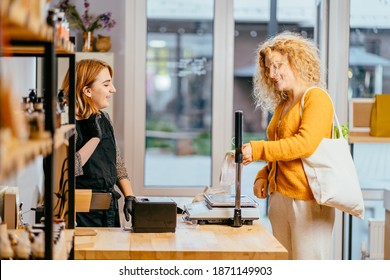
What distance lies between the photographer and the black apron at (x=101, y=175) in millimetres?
3078

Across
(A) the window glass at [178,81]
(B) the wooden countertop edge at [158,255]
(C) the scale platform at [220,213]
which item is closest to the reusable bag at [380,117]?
(A) the window glass at [178,81]

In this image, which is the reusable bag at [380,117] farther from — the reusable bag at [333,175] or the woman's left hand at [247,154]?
the woman's left hand at [247,154]

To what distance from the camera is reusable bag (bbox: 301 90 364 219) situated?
294 cm

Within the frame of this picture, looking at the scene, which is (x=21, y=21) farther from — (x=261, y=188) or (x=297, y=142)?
(x=261, y=188)

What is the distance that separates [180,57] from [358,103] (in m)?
1.20

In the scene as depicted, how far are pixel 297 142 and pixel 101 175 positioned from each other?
821 millimetres

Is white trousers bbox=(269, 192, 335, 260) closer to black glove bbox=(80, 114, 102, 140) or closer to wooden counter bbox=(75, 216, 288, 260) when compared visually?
wooden counter bbox=(75, 216, 288, 260)

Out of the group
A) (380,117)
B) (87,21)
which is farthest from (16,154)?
(380,117)

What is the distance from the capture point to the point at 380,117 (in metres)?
4.69

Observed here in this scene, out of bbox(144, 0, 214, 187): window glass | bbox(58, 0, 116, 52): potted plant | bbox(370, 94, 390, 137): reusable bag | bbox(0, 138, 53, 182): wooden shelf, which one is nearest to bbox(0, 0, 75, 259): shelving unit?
bbox(0, 138, 53, 182): wooden shelf

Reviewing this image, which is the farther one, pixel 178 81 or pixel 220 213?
pixel 178 81

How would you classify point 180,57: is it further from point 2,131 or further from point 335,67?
point 2,131
